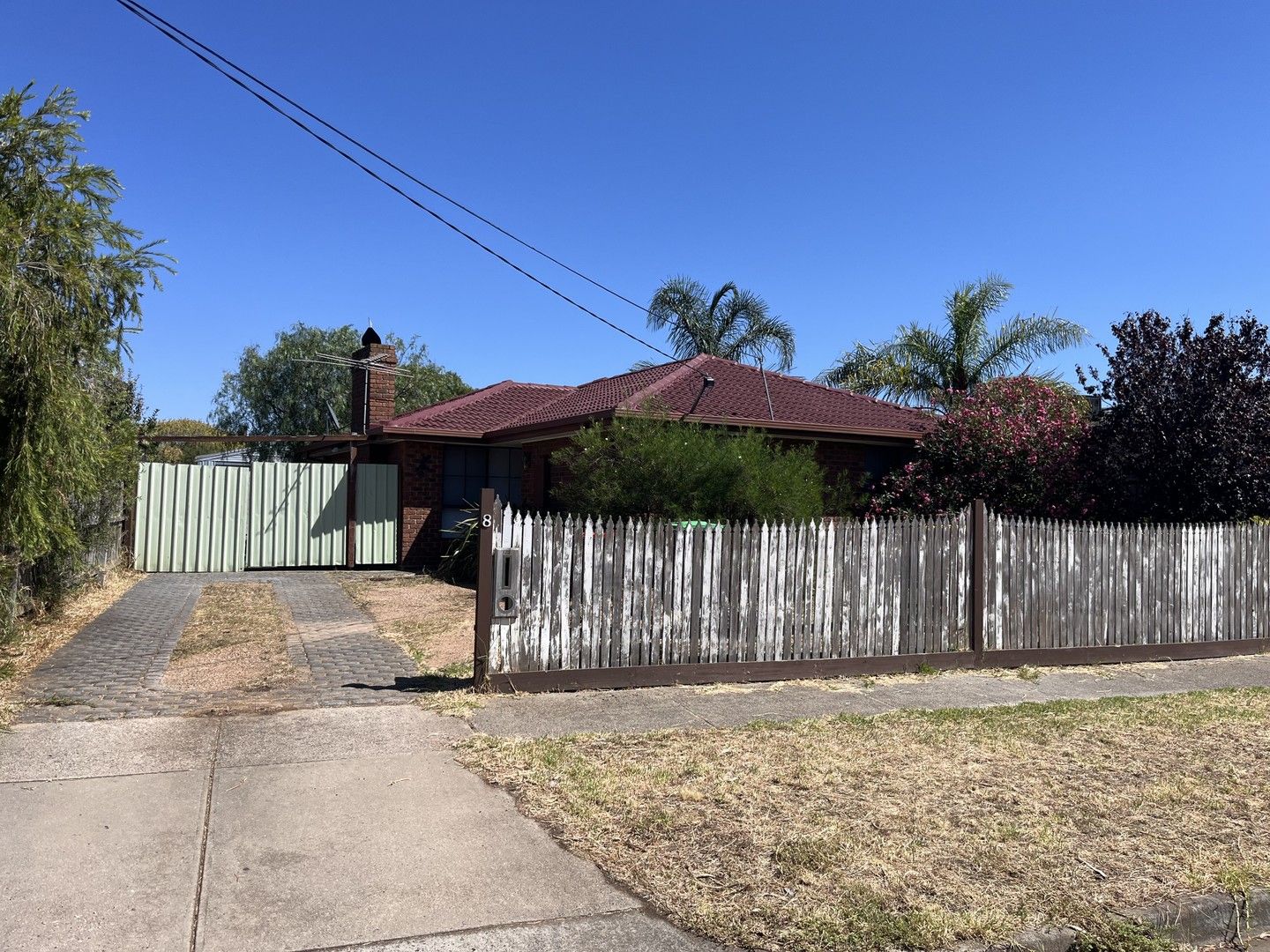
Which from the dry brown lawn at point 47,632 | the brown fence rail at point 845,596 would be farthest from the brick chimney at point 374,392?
the brown fence rail at point 845,596

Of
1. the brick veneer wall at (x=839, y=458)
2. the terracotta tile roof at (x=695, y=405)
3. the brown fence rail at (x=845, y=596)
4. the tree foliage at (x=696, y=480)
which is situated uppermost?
the terracotta tile roof at (x=695, y=405)

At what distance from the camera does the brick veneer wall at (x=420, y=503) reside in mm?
17953

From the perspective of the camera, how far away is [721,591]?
834cm

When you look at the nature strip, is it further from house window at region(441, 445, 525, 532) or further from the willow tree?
house window at region(441, 445, 525, 532)

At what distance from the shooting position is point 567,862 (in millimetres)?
4414

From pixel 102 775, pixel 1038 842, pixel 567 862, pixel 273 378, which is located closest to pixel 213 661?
pixel 102 775

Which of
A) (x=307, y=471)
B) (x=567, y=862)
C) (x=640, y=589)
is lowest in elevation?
(x=567, y=862)

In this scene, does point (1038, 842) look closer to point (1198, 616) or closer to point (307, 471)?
point (1198, 616)

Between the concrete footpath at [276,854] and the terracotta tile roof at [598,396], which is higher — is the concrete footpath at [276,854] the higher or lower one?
the lower one

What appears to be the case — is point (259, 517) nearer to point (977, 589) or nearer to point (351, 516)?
point (351, 516)

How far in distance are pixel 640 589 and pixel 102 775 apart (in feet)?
13.1

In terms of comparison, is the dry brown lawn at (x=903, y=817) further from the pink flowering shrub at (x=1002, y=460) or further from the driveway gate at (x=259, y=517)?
the driveway gate at (x=259, y=517)

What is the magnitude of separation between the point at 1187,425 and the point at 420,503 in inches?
480

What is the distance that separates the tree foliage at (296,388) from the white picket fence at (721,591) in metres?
30.5
